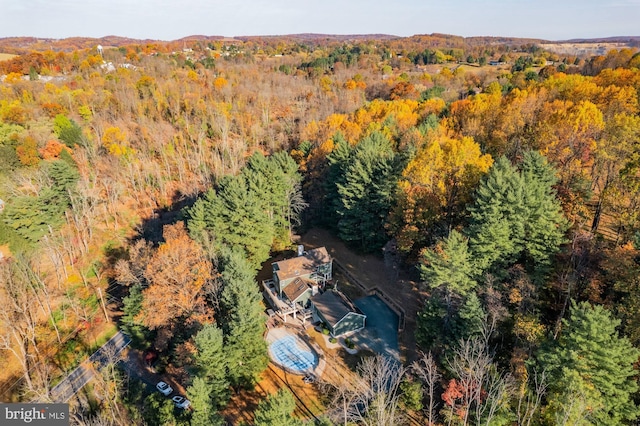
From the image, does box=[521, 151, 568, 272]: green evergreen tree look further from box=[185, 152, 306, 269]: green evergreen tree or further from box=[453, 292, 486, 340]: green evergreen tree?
box=[185, 152, 306, 269]: green evergreen tree

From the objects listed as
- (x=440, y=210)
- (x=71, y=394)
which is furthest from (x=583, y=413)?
(x=71, y=394)

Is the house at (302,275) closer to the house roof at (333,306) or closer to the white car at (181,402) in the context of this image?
the house roof at (333,306)

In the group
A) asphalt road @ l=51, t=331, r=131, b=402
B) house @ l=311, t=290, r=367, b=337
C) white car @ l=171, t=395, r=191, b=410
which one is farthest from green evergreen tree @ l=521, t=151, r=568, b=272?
asphalt road @ l=51, t=331, r=131, b=402

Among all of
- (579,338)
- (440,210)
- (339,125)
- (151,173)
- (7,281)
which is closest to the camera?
(579,338)

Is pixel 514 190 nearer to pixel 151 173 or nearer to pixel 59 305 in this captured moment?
pixel 59 305

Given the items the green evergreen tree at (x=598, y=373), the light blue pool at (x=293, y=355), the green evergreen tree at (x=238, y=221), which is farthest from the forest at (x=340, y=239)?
the light blue pool at (x=293, y=355)
